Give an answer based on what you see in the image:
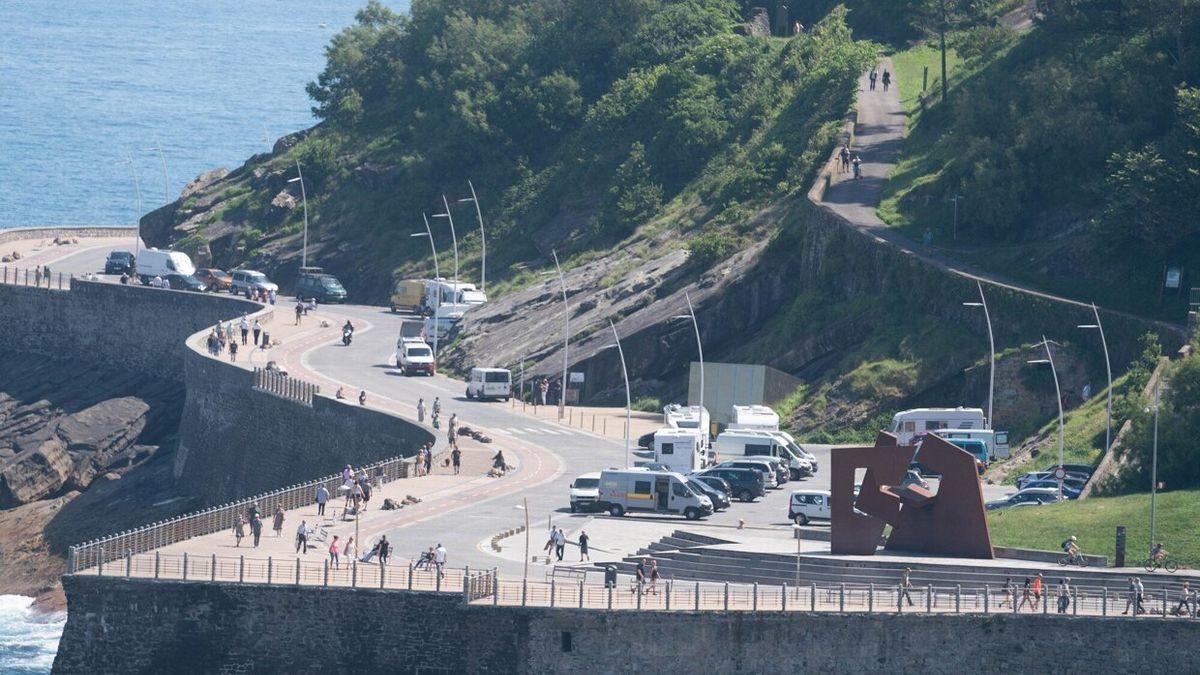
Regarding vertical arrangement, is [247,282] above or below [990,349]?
above

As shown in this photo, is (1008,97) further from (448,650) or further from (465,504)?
(448,650)

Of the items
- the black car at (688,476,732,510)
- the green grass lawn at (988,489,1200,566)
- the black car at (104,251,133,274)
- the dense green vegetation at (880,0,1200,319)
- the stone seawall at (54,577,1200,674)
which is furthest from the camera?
the black car at (104,251,133,274)

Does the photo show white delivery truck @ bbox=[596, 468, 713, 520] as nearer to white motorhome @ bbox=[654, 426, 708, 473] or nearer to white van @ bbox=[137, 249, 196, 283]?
white motorhome @ bbox=[654, 426, 708, 473]

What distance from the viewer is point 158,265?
13512 cm

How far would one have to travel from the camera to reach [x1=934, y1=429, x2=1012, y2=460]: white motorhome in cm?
8675

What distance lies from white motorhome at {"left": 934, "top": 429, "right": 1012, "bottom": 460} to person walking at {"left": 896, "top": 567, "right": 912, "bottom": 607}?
20.2 m

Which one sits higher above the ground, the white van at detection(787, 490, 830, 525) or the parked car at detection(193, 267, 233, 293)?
the parked car at detection(193, 267, 233, 293)

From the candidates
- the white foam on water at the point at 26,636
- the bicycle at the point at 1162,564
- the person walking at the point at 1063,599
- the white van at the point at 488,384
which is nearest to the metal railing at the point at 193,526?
the white foam on water at the point at 26,636

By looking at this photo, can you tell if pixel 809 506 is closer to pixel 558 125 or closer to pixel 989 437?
pixel 989 437

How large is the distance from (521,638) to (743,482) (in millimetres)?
19374

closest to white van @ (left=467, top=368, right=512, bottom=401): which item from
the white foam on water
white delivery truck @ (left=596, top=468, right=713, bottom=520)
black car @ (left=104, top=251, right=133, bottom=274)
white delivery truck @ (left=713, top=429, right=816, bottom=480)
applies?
white delivery truck @ (left=713, top=429, right=816, bottom=480)

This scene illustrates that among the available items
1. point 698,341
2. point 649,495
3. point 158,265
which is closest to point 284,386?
point 698,341

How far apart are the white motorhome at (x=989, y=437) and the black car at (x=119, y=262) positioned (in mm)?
66174

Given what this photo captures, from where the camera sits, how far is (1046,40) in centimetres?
11775
